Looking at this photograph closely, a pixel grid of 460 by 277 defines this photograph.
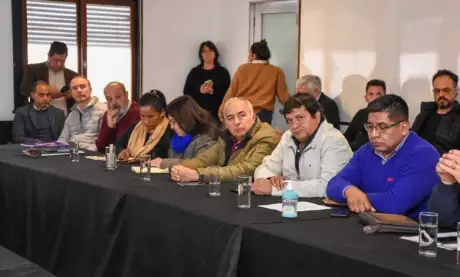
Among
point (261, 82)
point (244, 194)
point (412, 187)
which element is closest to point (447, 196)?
point (412, 187)

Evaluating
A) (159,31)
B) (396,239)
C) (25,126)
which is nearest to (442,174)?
(396,239)

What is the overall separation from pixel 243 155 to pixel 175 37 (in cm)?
436

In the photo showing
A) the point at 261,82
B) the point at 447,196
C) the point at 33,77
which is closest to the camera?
the point at 447,196

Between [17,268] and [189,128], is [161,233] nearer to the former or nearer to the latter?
[17,268]

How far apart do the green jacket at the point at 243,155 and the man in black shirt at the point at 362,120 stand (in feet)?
5.60

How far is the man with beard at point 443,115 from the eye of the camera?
4758 mm

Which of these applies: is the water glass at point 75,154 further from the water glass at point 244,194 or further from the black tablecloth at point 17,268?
the black tablecloth at point 17,268

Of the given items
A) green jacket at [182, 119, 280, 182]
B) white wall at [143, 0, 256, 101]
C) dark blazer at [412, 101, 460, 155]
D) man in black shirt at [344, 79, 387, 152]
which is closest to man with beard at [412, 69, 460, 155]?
dark blazer at [412, 101, 460, 155]

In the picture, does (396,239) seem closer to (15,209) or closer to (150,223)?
(150,223)

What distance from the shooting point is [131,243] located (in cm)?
315

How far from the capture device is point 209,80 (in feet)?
24.5

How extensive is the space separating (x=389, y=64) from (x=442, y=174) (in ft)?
10.6

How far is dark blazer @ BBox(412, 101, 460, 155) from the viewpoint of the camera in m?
4.72

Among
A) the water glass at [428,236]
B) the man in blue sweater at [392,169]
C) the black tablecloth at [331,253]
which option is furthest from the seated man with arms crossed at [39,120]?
the water glass at [428,236]
